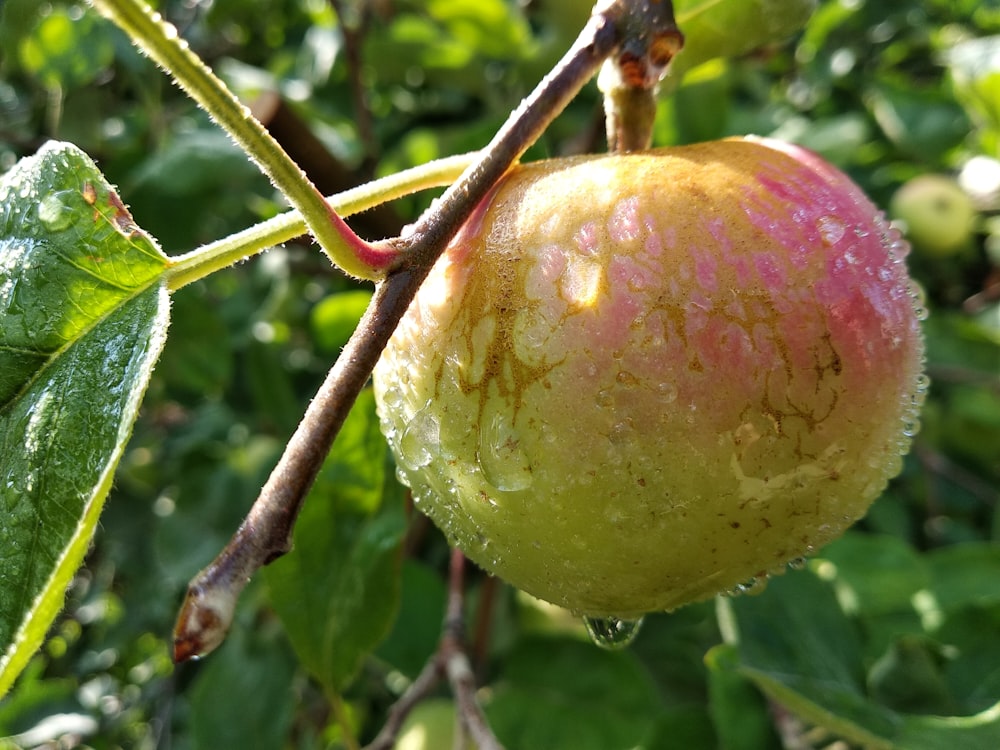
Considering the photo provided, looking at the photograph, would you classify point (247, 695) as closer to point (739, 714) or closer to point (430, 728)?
point (430, 728)


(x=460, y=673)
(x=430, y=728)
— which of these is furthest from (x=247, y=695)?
(x=460, y=673)

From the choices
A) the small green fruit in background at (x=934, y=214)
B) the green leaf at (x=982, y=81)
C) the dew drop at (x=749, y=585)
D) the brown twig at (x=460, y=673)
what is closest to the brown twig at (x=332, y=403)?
the dew drop at (x=749, y=585)

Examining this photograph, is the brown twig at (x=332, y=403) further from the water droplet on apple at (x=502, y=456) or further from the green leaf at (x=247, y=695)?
the green leaf at (x=247, y=695)

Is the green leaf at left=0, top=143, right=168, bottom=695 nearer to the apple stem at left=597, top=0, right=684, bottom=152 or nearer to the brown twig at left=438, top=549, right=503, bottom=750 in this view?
the apple stem at left=597, top=0, right=684, bottom=152

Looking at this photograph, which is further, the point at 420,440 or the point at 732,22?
the point at 732,22

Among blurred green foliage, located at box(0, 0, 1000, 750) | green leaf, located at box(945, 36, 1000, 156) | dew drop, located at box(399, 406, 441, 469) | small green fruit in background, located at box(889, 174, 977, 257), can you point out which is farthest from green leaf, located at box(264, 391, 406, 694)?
small green fruit in background, located at box(889, 174, 977, 257)

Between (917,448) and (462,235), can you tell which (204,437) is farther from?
(917,448)
